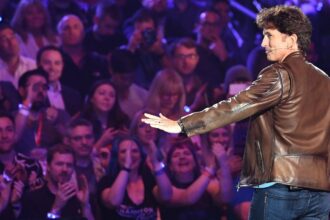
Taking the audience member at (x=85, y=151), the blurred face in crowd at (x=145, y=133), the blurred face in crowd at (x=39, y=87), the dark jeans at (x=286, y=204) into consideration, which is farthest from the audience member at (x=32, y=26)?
the dark jeans at (x=286, y=204)

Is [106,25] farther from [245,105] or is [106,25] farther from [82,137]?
[245,105]

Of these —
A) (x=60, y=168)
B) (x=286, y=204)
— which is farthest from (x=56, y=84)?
(x=286, y=204)

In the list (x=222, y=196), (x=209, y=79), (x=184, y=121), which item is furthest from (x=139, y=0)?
(x=184, y=121)

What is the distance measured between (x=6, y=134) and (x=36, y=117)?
0.21 m

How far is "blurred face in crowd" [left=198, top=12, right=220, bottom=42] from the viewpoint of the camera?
4.24 meters

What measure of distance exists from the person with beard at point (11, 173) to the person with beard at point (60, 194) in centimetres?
5

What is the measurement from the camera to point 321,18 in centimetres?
433

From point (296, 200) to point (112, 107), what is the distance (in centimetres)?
233

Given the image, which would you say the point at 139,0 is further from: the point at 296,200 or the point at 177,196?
the point at 296,200

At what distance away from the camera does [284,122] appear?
1.83 metres

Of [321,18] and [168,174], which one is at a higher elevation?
[321,18]

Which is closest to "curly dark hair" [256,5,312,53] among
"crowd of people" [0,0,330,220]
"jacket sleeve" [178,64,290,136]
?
"jacket sleeve" [178,64,290,136]

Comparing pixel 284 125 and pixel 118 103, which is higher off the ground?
pixel 118 103

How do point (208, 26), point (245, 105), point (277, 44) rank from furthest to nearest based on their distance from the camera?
point (208, 26)
point (277, 44)
point (245, 105)
